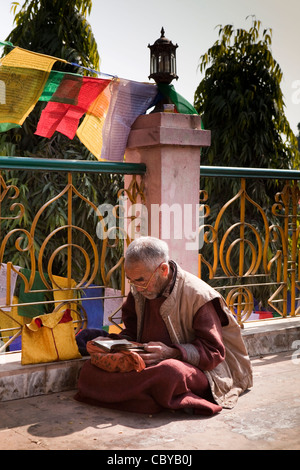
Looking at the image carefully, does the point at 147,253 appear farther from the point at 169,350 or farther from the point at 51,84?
the point at 51,84

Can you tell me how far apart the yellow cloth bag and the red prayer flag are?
1.40 metres

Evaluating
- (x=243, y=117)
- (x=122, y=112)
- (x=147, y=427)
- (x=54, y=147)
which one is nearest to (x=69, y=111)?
(x=122, y=112)

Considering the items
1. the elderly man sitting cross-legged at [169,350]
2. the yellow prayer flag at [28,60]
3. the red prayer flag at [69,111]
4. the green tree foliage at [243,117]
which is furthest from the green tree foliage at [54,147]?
the elderly man sitting cross-legged at [169,350]

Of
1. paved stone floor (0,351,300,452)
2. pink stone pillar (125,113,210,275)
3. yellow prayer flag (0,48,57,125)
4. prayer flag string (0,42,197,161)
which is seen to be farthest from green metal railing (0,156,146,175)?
paved stone floor (0,351,300,452)

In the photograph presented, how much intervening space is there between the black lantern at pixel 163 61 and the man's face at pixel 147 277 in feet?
5.28

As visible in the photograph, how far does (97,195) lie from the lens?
1114 cm

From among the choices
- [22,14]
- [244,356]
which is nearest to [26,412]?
[244,356]

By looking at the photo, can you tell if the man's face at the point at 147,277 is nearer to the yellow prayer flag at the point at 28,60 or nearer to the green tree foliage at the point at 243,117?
the yellow prayer flag at the point at 28,60

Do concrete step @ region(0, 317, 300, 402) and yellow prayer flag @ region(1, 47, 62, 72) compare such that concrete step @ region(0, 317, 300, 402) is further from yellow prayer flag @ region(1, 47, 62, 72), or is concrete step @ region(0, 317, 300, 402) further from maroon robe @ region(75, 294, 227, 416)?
yellow prayer flag @ region(1, 47, 62, 72)

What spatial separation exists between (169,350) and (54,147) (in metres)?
8.01

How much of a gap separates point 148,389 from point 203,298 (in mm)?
609

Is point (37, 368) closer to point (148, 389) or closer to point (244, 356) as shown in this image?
point (148, 389)
